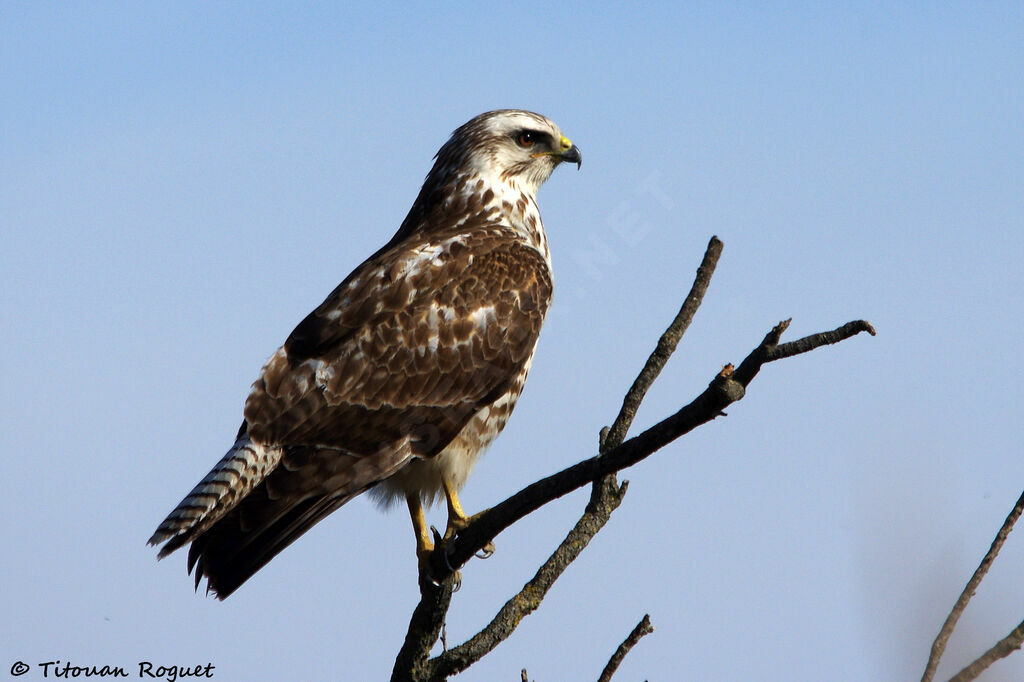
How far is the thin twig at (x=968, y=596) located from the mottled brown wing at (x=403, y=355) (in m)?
3.37

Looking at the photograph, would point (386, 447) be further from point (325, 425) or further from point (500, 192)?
point (500, 192)

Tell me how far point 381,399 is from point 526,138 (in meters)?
2.65

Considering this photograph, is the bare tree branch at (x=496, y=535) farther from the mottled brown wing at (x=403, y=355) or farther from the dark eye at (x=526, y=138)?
the dark eye at (x=526, y=138)

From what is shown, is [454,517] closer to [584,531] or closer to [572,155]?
[584,531]

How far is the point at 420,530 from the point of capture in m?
6.54

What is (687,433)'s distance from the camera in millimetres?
3627

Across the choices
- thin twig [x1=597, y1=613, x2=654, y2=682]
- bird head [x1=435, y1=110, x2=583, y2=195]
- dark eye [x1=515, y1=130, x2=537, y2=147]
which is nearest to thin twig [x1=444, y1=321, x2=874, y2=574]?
thin twig [x1=597, y1=613, x2=654, y2=682]

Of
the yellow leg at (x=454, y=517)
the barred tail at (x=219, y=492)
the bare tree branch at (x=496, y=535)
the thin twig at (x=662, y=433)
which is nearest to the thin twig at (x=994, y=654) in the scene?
the thin twig at (x=662, y=433)

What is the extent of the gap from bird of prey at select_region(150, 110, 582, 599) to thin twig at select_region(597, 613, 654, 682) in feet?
5.54

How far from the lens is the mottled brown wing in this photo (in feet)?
21.1

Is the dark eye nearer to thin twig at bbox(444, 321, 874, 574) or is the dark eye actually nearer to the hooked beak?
the hooked beak

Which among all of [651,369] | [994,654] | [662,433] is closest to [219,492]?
[651,369]

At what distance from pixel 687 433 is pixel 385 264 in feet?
11.9

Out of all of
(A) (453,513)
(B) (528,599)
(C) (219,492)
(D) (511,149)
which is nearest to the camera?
(B) (528,599)
